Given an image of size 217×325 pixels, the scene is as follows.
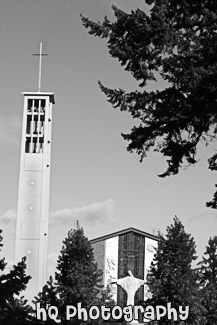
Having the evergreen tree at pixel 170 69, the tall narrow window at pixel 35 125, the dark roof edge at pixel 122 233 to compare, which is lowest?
the evergreen tree at pixel 170 69

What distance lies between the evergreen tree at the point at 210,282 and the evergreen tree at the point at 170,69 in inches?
830

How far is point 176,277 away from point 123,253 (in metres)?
37.9

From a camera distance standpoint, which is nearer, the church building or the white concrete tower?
the white concrete tower

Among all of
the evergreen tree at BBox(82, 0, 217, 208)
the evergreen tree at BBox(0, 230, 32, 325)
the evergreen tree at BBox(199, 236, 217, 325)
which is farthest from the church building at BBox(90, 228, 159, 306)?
the evergreen tree at BBox(82, 0, 217, 208)

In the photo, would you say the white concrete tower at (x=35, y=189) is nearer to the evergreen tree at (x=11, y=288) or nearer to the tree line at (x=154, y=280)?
the tree line at (x=154, y=280)

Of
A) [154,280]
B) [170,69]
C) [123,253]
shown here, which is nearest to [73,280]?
[154,280]

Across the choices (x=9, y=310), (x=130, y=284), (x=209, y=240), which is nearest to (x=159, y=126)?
(x=9, y=310)

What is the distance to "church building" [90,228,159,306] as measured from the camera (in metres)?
72.2

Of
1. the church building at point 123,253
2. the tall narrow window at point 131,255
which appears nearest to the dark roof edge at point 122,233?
the church building at point 123,253

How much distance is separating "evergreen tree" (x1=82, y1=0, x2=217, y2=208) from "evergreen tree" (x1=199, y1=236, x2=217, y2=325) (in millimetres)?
21080

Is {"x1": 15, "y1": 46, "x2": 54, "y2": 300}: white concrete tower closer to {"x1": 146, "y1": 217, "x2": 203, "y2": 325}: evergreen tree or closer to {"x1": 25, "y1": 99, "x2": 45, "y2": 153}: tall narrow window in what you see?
{"x1": 25, "y1": 99, "x2": 45, "y2": 153}: tall narrow window

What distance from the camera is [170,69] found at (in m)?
18.5

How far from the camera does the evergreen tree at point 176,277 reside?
3509 centimetres

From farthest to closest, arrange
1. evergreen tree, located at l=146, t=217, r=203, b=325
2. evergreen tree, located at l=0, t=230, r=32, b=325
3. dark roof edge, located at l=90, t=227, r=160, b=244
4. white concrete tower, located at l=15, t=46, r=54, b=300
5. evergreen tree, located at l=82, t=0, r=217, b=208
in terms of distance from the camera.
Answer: dark roof edge, located at l=90, t=227, r=160, b=244 → white concrete tower, located at l=15, t=46, r=54, b=300 → evergreen tree, located at l=146, t=217, r=203, b=325 → evergreen tree, located at l=0, t=230, r=32, b=325 → evergreen tree, located at l=82, t=0, r=217, b=208
